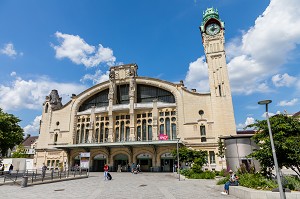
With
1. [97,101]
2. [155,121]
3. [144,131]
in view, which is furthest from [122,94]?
[155,121]

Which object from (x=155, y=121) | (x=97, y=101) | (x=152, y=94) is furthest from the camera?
(x=97, y=101)

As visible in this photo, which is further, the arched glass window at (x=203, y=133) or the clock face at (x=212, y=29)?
the clock face at (x=212, y=29)

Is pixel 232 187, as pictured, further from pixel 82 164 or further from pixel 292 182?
pixel 82 164

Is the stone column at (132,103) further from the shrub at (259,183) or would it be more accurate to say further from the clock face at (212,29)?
the shrub at (259,183)

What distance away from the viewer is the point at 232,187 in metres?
13.4

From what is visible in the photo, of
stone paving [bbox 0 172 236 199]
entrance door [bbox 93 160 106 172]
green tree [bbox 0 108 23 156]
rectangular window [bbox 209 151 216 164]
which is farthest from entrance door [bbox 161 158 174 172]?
green tree [bbox 0 108 23 156]

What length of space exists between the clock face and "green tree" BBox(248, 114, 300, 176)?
112 ft

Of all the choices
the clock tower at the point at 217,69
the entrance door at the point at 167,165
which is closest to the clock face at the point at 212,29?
the clock tower at the point at 217,69

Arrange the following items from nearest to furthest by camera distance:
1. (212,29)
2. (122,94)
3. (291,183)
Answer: (291,183) < (212,29) < (122,94)

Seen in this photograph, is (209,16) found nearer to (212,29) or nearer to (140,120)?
(212,29)

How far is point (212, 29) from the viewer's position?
147 ft

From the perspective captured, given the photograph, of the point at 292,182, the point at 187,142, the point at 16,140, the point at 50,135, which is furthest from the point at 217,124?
the point at 50,135

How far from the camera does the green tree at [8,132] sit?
27.9 metres

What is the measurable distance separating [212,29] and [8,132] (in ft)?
138
